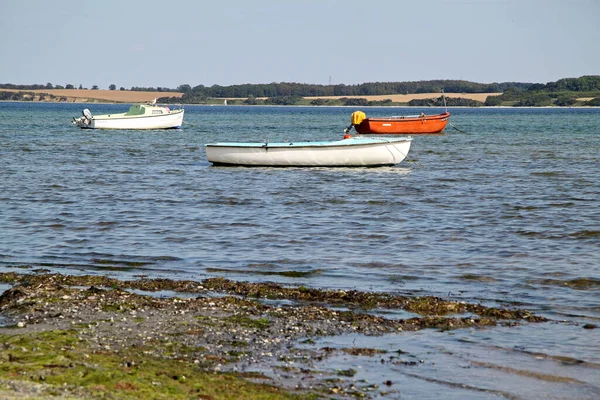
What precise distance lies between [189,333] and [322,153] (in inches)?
917

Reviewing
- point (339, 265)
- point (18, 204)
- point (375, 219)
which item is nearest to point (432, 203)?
point (375, 219)

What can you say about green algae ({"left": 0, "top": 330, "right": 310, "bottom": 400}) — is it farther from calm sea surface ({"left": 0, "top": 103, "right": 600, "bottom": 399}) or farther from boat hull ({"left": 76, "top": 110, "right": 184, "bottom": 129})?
boat hull ({"left": 76, "top": 110, "right": 184, "bottom": 129})

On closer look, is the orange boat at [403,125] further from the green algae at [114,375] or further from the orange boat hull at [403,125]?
the green algae at [114,375]

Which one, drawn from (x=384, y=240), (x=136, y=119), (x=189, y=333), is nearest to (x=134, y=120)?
(x=136, y=119)

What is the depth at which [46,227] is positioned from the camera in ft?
62.0

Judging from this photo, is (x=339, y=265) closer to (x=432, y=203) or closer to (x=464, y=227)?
(x=464, y=227)

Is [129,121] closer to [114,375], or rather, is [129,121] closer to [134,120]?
[134,120]

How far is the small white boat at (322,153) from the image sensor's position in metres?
33.0

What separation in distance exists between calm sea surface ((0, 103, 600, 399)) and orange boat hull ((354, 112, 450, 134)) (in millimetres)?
25693

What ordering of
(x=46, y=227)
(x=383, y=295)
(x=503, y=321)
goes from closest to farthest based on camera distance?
1. (x=503, y=321)
2. (x=383, y=295)
3. (x=46, y=227)

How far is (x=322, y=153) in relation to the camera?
1300 inches

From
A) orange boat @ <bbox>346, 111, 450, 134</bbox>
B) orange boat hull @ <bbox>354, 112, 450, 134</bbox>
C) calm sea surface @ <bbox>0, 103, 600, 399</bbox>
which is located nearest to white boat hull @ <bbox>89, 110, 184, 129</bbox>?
orange boat @ <bbox>346, 111, 450, 134</bbox>

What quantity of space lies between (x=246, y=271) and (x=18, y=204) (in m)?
10.8

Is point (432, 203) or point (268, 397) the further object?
point (432, 203)
